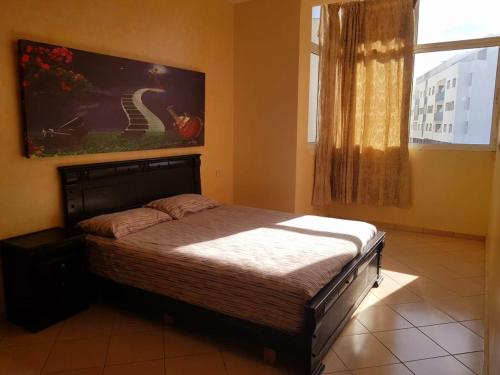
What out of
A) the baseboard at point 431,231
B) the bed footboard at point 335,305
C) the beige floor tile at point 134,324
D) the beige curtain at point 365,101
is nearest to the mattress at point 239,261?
the bed footboard at point 335,305

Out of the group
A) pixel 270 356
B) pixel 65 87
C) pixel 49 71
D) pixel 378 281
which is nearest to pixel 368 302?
pixel 378 281

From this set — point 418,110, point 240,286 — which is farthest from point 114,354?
point 418,110

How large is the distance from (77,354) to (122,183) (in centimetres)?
148

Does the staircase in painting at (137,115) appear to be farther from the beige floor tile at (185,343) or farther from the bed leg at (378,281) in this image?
the bed leg at (378,281)

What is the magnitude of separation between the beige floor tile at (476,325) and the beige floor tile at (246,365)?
139 centimetres

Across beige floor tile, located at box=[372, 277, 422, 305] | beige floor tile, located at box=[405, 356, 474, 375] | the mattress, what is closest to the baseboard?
beige floor tile, located at box=[372, 277, 422, 305]

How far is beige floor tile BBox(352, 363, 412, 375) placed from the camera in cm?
211

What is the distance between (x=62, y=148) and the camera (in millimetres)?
2838

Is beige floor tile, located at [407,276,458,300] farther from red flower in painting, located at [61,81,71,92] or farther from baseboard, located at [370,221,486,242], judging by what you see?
red flower in painting, located at [61,81,71,92]

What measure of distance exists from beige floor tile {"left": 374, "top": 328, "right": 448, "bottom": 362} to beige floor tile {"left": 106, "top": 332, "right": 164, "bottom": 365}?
1.42 metres

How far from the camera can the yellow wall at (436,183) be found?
4383 mm

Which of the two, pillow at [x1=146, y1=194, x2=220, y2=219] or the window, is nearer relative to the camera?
pillow at [x1=146, y1=194, x2=220, y2=219]

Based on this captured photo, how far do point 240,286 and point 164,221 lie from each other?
131cm

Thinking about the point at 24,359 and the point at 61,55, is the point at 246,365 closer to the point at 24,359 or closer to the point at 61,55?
the point at 24,359
